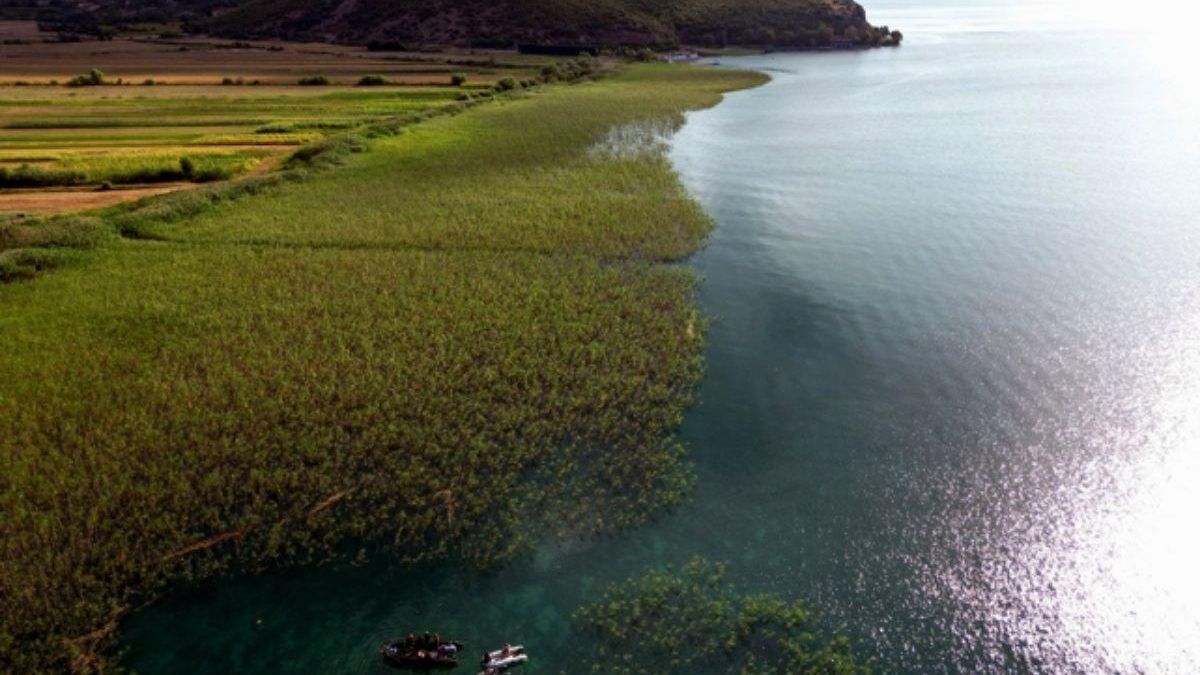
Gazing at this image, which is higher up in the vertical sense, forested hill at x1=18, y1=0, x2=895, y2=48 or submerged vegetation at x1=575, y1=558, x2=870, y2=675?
forested hill at x1=18, y1=0, x2=895, y2=48

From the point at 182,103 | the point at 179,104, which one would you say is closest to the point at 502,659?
the point at 179,104

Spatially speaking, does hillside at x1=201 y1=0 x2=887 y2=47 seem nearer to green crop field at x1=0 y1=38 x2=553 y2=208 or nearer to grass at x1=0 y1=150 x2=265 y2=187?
green crop field at x1=0 y1=38 x2=553 y2=208

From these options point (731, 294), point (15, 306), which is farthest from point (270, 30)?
point (731, 294)

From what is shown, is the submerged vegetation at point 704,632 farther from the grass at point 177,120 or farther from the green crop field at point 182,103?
the grass at point 177,120

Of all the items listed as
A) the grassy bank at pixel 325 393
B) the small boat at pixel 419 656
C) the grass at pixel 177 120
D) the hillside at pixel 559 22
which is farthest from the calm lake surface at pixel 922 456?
the hillside at pixel 559 22

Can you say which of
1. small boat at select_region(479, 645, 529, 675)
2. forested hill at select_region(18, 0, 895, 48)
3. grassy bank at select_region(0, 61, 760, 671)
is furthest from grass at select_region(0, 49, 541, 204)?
small boat at select_region(479, 645, 529, 675)

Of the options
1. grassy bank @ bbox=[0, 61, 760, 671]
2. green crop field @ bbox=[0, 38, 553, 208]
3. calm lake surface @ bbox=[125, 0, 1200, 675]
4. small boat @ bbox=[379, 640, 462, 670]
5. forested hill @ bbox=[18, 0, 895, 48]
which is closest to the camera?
small boat @ bbox=[379, 640, 462, 670]
